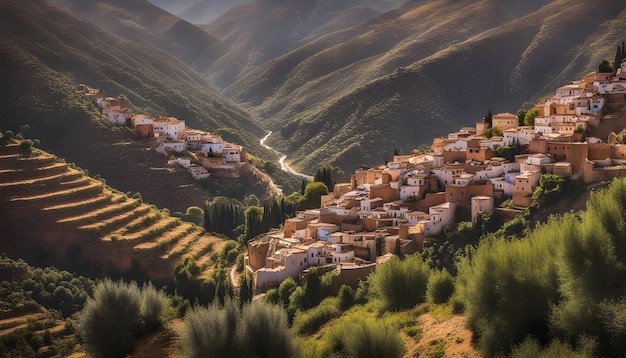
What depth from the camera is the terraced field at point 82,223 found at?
4412 cm

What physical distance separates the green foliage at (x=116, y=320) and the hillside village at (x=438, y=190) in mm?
7104

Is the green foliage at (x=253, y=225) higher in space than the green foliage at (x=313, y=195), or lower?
lower

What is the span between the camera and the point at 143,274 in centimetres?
4303

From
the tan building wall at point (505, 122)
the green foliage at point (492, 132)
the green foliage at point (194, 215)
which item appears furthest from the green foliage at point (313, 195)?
the green foliage at point (194, 215)

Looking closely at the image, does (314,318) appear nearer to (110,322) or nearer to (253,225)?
(110,322)

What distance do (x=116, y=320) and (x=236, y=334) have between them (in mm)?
6516

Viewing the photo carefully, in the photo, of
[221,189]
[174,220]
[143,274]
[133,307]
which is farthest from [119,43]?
[133,307]

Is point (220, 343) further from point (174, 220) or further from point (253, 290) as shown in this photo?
point (174, 220)

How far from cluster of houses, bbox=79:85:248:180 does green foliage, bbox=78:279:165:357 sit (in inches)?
1375

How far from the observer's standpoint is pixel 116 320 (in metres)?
25.2

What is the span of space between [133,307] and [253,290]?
26.1ft

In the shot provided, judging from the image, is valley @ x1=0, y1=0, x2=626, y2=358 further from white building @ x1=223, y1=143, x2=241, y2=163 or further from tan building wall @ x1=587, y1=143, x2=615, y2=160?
white building @ x1=223, y1=143, x2=241, y2=163

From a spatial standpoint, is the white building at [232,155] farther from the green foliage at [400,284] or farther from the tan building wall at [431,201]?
the green foliage at [400,284]

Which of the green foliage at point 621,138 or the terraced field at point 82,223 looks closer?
the green foliage at point 621,138
